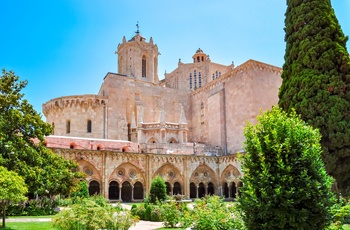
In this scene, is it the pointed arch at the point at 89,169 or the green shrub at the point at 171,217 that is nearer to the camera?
the green shrub at the point at 171,217

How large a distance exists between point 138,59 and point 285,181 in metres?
33.1

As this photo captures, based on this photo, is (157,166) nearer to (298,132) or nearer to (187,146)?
(187,146)

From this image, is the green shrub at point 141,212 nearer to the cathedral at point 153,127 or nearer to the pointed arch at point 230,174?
the cathedral at point 153,127

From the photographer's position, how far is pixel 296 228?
6.16 meters

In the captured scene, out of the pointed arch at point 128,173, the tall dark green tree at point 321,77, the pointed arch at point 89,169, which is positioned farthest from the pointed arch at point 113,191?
the tall dark green tree at point 321,77

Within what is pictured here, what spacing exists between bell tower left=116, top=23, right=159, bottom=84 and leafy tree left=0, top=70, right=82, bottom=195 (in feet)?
70.2

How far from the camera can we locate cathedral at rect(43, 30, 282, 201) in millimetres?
26062

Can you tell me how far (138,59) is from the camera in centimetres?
3791

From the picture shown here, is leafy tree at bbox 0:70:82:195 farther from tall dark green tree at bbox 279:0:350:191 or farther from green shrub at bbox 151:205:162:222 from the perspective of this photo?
tall dark green tree at bbox 279:0:350:191

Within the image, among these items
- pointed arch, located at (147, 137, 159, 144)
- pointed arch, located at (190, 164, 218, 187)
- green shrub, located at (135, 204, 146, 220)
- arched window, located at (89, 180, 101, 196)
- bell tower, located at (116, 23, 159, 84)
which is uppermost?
bell tower, located at (116, 23, 159, 84)

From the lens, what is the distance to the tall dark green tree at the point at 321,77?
42.5ft

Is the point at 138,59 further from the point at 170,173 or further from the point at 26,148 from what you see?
the point at 26,148

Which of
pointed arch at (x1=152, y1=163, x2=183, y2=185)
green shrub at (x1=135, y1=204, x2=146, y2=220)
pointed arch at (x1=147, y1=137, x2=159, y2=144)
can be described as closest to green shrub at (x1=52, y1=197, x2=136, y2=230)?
green shrub at (x1=135, y1=204, x2=146, y2=220)

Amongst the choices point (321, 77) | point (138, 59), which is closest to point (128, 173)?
point (138, 59)
